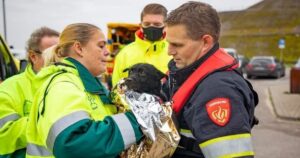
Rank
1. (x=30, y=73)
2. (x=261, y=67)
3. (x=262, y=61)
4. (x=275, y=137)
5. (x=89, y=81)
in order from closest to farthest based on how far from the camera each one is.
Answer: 1. (x=89, y=81)
2. (x=30, y=73)
3. (x=275, y=137)
4. (x=261, y=67)
5. (x=262, y=61)

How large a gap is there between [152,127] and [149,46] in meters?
2.22

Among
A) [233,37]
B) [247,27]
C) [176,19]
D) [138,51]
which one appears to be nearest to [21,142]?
[176,19]

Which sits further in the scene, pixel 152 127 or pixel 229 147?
pixel 152 127

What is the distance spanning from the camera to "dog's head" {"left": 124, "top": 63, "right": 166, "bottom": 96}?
1.99 metres

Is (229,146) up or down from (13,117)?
up

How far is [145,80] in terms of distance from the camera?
2.00 meters

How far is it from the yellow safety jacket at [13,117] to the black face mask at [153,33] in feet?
5.09

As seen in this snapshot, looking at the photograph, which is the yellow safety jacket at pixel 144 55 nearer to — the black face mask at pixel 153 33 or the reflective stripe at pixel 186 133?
the black face mask at pixel 153 33

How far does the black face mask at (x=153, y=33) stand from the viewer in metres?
3.93

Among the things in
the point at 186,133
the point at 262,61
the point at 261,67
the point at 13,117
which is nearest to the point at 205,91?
the point at 186,133

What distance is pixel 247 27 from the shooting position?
241 ft

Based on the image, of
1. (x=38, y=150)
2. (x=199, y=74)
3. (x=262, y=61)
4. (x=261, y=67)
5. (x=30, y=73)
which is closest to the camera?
(x=199, y=74)

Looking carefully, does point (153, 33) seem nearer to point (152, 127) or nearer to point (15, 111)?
point (15, 111)

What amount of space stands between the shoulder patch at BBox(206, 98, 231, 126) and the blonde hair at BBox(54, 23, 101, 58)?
83 centimetres
